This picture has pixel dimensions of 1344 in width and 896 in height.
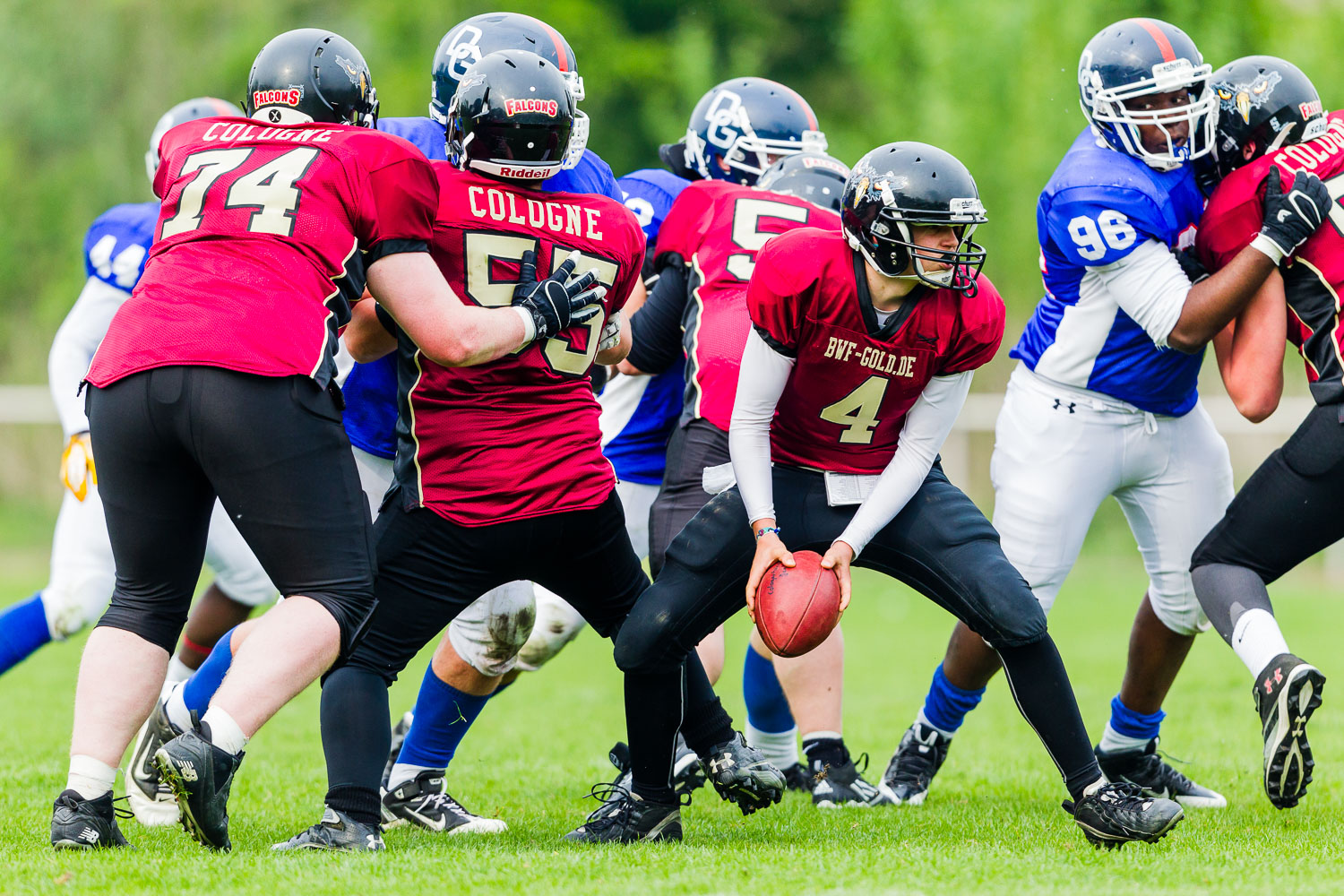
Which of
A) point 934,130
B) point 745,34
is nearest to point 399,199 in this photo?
point 934,130

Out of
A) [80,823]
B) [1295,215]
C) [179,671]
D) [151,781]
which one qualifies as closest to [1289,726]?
[1295,215]

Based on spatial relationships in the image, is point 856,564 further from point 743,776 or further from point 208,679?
point 208,679

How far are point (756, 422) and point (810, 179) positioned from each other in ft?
4.21

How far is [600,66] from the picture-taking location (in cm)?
2070

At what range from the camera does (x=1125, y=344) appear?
466cm

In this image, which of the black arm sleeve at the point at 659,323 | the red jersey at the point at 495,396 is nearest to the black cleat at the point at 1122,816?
the red jersey at the point at 495,396

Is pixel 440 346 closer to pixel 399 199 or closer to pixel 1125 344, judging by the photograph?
pixel 399 199

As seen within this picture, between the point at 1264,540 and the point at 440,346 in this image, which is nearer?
the point at 440,346

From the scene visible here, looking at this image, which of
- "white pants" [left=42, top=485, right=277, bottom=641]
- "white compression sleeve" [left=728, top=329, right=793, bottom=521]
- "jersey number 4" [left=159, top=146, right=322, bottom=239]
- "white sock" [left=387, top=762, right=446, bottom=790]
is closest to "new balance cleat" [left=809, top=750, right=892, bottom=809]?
"white sock" [left=387, top=762, right=446, bottom=790]

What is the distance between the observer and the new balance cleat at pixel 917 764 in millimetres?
4961

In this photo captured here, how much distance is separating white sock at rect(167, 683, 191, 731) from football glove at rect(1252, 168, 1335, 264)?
10.6ft

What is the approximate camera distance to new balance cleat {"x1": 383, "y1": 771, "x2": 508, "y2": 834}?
4.47 m

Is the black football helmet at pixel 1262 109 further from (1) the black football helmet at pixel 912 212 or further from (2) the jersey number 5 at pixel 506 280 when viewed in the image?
(2) the jersey number 5 at pixel 506 280

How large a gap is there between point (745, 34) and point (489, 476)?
61.0 feet
